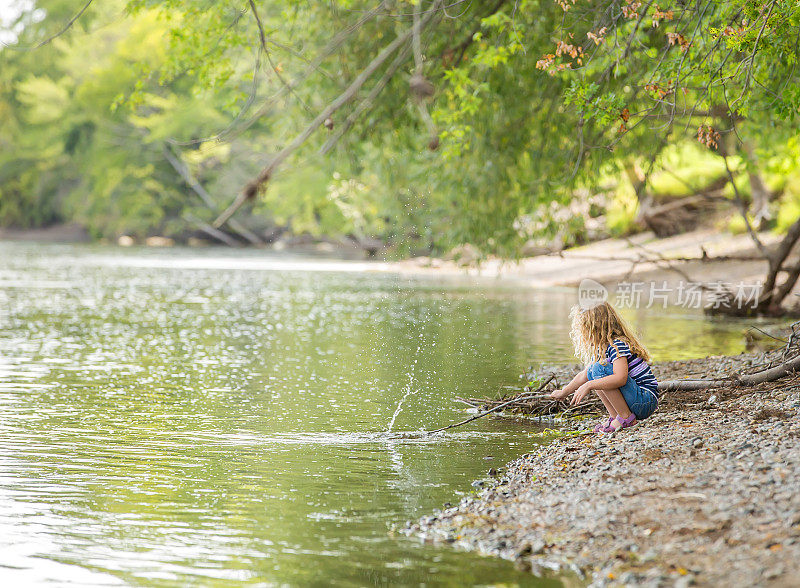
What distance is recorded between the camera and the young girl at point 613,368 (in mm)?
8750

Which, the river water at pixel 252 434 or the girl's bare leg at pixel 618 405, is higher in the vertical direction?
the girl's bare leg at pixel 618 405

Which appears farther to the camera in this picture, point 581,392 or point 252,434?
point 252,434

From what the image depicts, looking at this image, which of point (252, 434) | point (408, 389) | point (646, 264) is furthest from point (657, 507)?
point (646, 264)

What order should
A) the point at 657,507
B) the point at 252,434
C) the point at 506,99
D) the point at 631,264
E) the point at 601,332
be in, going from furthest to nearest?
the point at 631,264
the point at 506,99
the point at 252,434
the point at 601,332
the point at 657,507

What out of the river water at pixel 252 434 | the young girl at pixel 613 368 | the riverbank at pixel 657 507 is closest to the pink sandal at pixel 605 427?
the young girl at pixel 613 368

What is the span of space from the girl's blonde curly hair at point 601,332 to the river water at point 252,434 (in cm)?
122

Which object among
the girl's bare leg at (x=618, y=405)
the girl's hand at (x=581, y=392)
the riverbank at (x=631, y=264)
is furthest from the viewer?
the riverbank at (x=631, y=264)

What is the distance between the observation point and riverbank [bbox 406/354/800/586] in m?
5.60

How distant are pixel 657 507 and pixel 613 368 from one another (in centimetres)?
243

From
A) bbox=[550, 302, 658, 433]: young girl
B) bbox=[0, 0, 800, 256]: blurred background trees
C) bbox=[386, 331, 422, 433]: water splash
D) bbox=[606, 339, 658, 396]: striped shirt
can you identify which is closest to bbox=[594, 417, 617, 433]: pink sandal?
bbox=[550, 302, 658, 433]: young girl

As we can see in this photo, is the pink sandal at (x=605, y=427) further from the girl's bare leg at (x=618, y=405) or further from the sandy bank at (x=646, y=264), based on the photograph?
the sandy bank at (x=646, y=264)

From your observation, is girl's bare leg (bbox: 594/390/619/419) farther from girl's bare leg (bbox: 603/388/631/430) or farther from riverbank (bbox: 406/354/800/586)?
riverbank (bbox: 406/354/800/586)

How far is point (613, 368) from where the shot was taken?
8742 mm

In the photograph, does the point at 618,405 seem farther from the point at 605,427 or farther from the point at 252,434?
the point at 252,434
